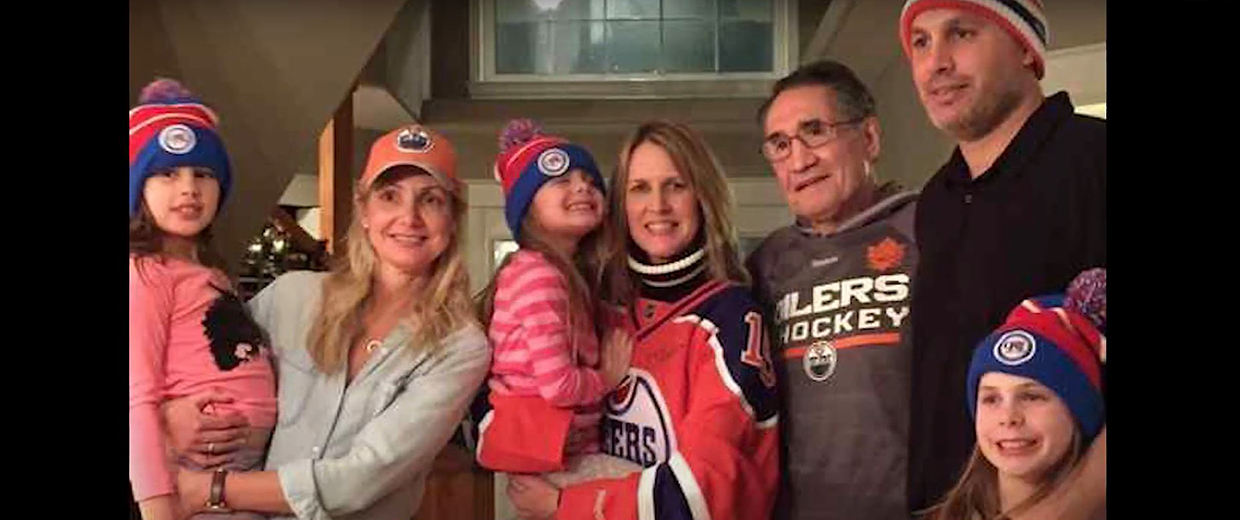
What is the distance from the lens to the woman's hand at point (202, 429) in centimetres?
172

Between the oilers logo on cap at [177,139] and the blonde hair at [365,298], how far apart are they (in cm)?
22

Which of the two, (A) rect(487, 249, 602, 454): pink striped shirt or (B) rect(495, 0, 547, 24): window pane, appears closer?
(A) rect(487, 249, 602, 454): pink striped shirt

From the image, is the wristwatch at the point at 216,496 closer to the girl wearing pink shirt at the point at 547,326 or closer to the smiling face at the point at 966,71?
the girl wearing pink shirt at the point at 547,326

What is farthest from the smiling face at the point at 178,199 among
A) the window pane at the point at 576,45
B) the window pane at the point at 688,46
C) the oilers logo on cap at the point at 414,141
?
the window pane at the point at 688,46

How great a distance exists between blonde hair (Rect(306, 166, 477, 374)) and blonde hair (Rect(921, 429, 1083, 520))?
2.13ft

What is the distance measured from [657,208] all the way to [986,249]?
0.41 meters

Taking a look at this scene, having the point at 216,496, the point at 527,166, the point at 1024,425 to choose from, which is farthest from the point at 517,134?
the point at 1024,425

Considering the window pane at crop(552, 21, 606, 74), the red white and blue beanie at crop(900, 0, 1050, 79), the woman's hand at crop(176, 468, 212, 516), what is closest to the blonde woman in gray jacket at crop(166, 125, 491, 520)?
the woman's hand at crop(176, 468, 212, 516)

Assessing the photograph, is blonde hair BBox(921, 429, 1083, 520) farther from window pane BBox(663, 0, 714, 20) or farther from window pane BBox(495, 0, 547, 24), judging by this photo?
window pane BBox(495, 0, 547, 24)

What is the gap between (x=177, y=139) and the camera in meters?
1.73

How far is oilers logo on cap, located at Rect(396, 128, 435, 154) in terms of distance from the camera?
68.9 inches

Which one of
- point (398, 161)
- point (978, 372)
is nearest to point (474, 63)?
point (398, 161)
